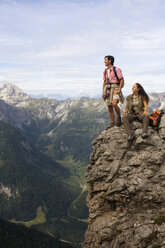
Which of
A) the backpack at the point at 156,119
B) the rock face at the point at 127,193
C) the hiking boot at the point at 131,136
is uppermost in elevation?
the backpack at the point at 156,119

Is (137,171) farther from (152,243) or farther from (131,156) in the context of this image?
(152,243)

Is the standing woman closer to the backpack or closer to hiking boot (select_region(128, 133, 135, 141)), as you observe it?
hiking boot (select_region(128, 133, 135, 141))

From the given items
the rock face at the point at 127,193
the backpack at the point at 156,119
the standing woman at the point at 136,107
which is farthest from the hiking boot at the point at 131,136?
the backpack at the point at 156,119

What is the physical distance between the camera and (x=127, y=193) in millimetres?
23375

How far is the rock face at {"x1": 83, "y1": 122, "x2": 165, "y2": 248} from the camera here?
2127 cm

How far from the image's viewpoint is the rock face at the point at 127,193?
2127cm

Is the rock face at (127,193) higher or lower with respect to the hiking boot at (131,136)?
lower

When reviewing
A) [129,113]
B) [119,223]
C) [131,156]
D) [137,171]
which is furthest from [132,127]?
[119,223]

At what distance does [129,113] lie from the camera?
27859mm

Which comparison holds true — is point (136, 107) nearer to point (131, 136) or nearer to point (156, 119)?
point (156, 119)

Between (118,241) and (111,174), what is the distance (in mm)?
6810

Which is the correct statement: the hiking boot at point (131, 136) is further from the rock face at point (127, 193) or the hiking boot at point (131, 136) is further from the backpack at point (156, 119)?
the backpack at point (156, 119)

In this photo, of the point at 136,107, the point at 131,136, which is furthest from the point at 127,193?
the point at 136,107

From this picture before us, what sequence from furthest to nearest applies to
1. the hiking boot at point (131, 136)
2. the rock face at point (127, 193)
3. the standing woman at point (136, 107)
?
1. the standing woman at point (136, 107)
2. the hiking boot at point (131, 136)
3. the rock face at point (127, 193)
